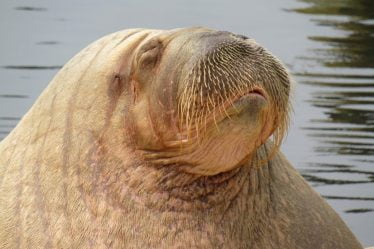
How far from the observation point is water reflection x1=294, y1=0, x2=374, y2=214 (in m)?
11.5

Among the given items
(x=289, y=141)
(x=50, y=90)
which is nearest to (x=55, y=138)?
(x=50, y=90)

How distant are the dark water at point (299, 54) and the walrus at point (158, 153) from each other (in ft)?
10.5

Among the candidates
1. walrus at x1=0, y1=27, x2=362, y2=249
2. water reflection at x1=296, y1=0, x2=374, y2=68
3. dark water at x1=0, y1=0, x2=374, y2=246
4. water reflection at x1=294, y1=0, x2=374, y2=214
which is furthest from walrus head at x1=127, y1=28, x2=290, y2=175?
water reflection at x1=296, y1=0, x2=374, y2=68

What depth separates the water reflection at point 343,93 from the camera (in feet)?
37.6

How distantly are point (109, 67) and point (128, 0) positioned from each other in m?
Answer: 12.2

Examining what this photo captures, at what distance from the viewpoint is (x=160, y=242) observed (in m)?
6.75

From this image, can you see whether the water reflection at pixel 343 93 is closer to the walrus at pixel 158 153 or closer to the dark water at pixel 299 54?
the dark water at pixel 299 54

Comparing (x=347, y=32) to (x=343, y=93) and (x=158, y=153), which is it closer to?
(x=343, y=93)

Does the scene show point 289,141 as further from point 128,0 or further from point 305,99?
point 128,0

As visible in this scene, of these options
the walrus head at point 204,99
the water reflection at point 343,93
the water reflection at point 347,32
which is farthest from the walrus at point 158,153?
the water reflection at point 347,32

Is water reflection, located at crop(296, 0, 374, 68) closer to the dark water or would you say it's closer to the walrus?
the dark water

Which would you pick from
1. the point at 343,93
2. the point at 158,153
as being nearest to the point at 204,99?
the point at 158,153

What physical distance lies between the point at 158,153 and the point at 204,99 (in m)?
0.44

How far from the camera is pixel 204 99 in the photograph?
6582 mm
